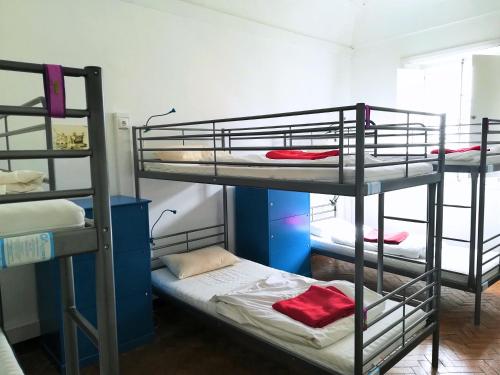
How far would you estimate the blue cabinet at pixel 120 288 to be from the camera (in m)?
2.53

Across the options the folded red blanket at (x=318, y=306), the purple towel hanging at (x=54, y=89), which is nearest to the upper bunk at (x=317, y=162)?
the folded red blanket at (x=318, y=306)

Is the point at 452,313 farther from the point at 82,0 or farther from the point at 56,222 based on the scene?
the point at 82,0

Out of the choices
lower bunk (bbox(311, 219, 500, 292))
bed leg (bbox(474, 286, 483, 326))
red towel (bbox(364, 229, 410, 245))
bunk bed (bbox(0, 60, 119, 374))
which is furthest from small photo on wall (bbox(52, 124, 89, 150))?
bed leg (bbox(474, 286, 483, 326))

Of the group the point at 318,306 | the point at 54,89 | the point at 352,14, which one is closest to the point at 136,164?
the point at 318,306

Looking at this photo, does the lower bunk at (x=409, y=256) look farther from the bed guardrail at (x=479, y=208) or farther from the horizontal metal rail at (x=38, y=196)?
the horizontal metal rail at (x=38, y=196)

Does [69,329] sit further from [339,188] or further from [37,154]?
[339,188]

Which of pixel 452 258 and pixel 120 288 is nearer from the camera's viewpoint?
pixel 120 288

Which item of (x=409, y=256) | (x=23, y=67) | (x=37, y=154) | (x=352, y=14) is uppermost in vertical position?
(x=352, y=14)

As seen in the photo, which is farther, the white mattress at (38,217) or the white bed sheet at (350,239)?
the white bed sheet at (350,239)

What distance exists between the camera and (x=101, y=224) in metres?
1.23

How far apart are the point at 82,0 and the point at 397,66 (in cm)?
356

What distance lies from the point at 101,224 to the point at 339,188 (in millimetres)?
1119

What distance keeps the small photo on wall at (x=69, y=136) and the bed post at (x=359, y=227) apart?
80.4 inches

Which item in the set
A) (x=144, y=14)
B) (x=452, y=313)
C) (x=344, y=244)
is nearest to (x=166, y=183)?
(x=144, y=14)
